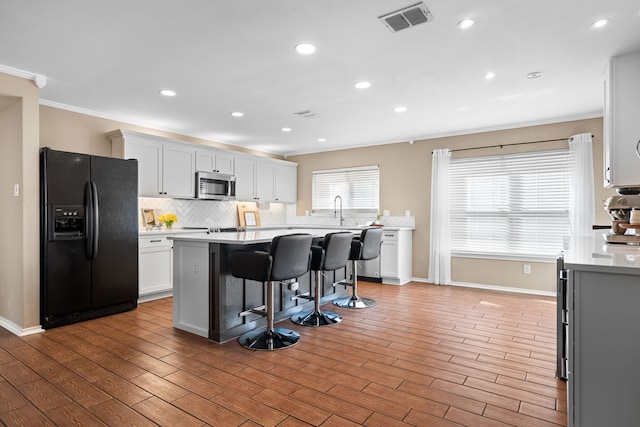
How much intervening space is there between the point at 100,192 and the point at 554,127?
5.71m

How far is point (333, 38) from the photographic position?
2662mm

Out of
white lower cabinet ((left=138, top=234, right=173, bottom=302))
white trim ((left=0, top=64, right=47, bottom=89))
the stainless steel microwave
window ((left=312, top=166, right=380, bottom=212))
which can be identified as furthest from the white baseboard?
white trim ((left=0, top=64, right=47, bottom=89))

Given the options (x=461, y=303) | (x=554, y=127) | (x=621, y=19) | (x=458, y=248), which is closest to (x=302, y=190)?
(x=458, y=248)

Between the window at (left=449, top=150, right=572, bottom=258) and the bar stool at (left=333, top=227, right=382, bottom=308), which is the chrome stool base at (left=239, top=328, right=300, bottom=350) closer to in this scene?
the bar stool at (left=333, top=227, right=382, bottom=308)

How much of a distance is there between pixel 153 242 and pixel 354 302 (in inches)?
104

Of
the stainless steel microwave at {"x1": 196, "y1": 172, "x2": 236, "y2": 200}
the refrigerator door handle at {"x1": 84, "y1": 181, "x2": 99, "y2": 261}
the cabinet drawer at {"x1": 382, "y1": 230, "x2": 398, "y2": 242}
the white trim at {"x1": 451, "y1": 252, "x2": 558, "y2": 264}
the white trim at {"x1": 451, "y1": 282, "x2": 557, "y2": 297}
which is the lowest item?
the white trim at {"x1": 451, "y1": 282, "x2": 557, "y2": 297}

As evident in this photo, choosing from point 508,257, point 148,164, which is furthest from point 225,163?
point 508,257

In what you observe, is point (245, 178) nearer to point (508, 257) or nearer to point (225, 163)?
point (225, 163)

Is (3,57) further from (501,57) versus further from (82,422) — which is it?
(501,57)

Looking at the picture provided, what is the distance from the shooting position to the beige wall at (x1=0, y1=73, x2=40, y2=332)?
3336mm

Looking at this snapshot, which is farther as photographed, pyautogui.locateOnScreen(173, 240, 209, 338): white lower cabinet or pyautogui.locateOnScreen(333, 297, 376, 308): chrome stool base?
pyautogui.locateOnScreen(333, 297, 376, 308): chrome stool base

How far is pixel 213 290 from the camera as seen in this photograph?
310cm

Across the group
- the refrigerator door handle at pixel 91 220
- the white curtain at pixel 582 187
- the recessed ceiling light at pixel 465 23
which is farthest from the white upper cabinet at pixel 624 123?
the refrigerator door handle at pixel 91 220

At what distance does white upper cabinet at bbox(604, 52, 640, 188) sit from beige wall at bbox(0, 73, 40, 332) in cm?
505
